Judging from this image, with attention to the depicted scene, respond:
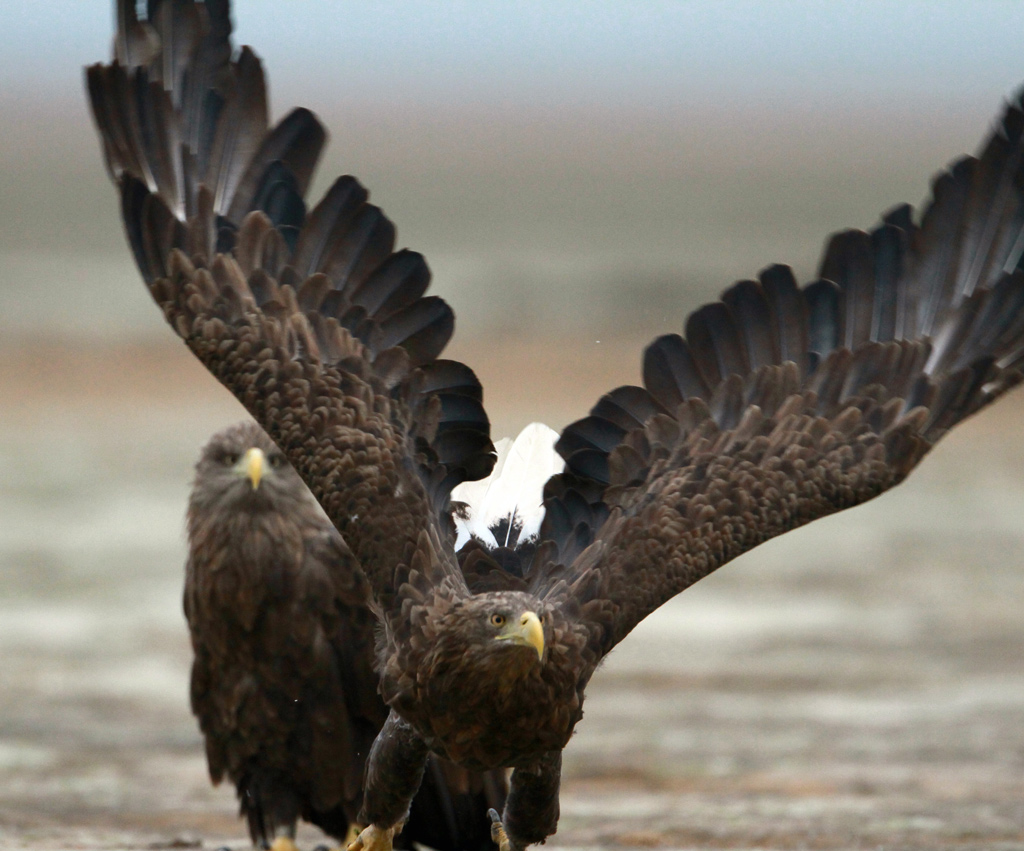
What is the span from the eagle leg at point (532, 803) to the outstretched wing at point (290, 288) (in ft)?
2.04

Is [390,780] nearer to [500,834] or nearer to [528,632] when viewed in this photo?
[500,834]

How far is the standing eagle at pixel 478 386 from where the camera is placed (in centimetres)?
606

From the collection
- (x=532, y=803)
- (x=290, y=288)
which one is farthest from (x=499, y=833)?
(x=290, y=288)

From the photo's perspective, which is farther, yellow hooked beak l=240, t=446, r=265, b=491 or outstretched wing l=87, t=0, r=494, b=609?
yellow hooked beak l=240, t=446, r=265, b=491

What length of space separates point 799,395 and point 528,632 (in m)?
1.57

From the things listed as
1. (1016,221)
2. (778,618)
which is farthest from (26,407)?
(1016,221)

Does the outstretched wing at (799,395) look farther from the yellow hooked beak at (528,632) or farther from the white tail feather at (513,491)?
the yellow hooked beak at (528,632)

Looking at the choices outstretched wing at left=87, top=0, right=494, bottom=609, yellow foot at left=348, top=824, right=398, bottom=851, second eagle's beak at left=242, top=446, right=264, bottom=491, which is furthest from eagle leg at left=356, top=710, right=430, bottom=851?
second eagle's beak at left=242, top=446, right=264, bottom=491

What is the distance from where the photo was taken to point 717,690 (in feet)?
39.5

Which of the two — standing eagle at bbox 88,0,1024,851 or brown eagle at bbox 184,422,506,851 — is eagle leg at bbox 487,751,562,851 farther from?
brown eagle at bbox 184,422,506,851

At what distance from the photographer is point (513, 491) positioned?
22.7 ft

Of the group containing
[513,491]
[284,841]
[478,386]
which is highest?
[478,386]

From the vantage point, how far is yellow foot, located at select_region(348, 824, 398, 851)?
6258mm

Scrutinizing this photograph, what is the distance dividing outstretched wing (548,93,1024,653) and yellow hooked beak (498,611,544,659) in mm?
625
